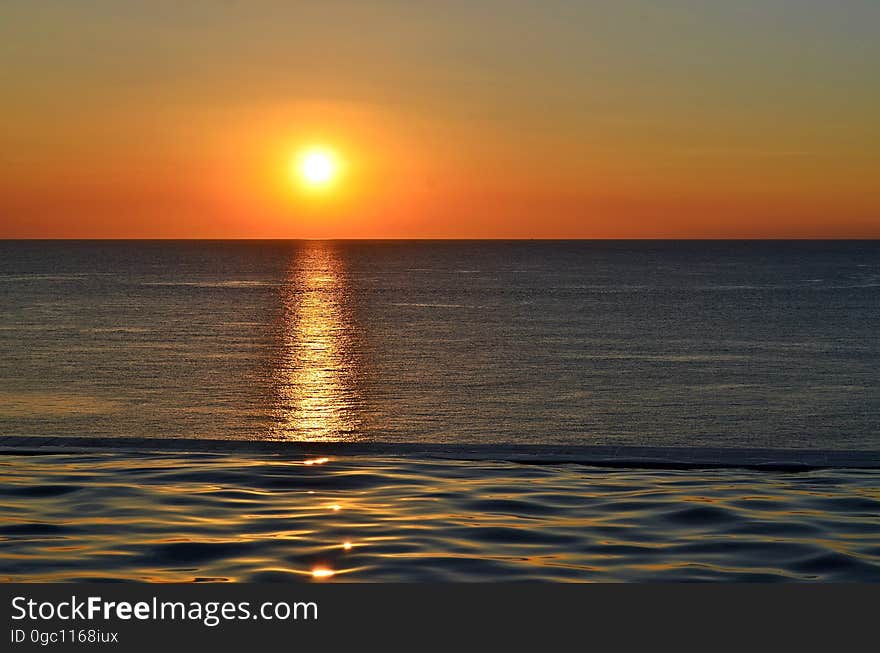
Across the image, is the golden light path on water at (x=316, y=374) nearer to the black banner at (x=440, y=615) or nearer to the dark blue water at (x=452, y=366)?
the dark blue water at (x=452, y=366)

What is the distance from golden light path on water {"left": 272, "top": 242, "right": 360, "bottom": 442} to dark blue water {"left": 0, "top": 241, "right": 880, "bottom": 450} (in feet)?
0.66

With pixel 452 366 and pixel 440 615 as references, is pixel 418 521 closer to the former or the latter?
pixel 440 615

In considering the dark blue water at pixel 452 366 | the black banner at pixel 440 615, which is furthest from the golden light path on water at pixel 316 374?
the black banner at pixel 440 615

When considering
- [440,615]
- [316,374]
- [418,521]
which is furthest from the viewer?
[316,374]

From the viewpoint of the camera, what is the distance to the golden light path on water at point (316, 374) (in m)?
34.5

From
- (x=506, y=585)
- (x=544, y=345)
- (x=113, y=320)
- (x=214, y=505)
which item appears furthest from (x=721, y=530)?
(x=113, y=320)

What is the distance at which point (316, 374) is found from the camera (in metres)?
51.3

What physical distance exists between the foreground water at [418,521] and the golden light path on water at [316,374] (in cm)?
872

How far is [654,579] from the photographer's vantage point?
7.38 m

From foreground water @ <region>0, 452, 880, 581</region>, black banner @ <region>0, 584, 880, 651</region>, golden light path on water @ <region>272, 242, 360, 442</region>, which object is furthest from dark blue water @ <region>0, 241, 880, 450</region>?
black banner @ <region>0, 584, 880, 651</region>

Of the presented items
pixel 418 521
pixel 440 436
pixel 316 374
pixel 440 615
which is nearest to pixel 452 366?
pixel 316 374

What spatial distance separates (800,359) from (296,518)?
51.1 m

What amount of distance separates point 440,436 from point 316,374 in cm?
1992

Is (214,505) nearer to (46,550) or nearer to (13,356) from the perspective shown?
(46,550)
